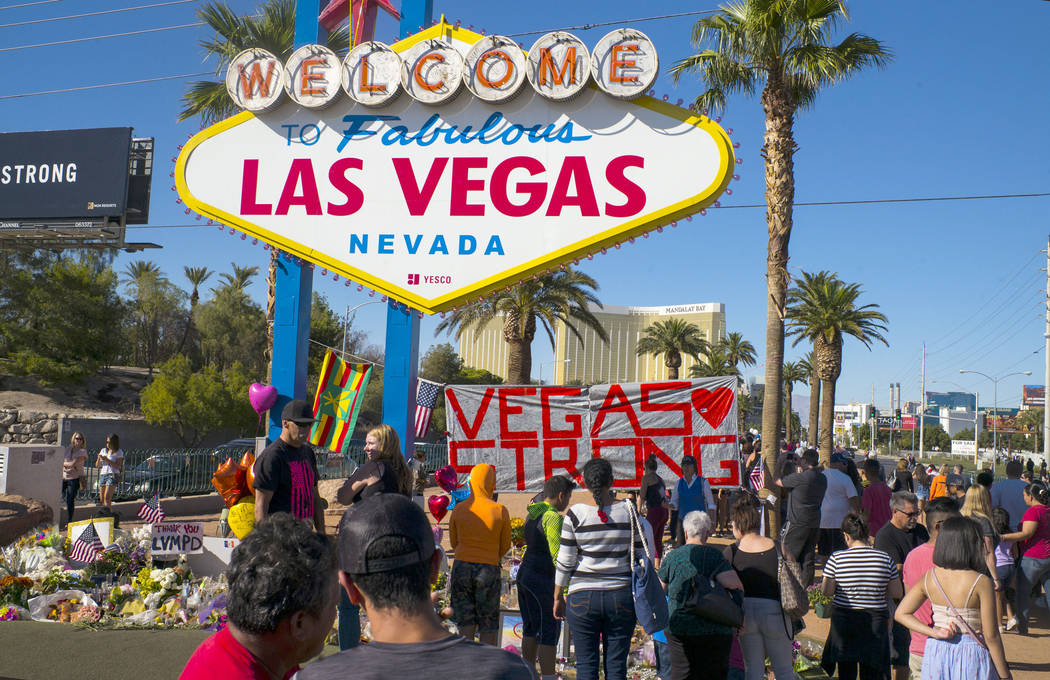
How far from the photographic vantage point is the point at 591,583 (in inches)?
199

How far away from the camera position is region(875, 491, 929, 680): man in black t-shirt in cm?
572

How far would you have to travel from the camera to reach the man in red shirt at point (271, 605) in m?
2.13

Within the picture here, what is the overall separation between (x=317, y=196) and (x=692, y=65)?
947 cm

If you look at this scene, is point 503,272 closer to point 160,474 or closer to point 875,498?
point 875,498

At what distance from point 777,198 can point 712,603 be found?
11.7 metres

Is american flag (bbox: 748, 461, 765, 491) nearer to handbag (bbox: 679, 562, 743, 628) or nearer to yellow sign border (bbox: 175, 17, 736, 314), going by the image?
yellow sign border (bbox: 175, 17, 736, 314)

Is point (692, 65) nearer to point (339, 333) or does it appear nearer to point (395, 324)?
point (395, 324)

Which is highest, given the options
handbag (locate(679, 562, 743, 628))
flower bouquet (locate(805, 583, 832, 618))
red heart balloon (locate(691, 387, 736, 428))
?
red heart balloon (locate(691, 387, 736, 428))

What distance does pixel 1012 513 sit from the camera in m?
9.30

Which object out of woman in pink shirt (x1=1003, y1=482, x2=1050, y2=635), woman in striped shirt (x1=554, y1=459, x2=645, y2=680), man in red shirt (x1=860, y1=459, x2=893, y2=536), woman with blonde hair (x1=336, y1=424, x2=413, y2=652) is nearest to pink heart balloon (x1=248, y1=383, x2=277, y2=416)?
woman with blonde hair (x1=336, y1=424, x2=413, y2=652)

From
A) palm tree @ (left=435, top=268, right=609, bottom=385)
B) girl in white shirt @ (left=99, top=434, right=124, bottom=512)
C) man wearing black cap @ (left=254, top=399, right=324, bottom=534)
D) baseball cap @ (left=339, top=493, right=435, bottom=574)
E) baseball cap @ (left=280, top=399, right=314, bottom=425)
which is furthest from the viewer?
palm tree @ (left=435, top=268, right=609, bottom=385)

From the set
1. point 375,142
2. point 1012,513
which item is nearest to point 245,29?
point 375,142

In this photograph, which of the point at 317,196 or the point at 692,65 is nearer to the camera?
the point at 317,196

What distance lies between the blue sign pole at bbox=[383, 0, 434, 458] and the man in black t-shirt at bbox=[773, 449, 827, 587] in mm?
4834
